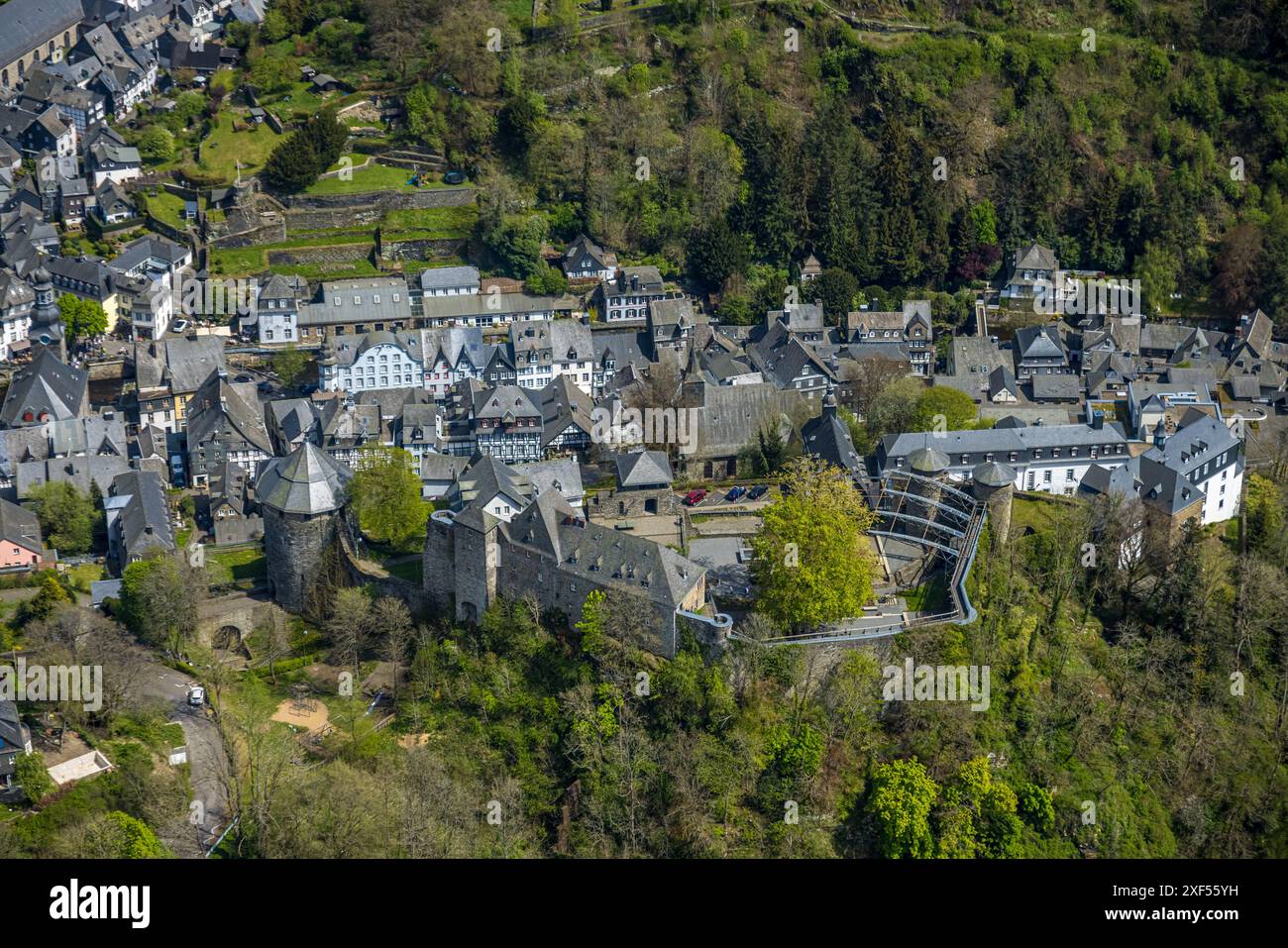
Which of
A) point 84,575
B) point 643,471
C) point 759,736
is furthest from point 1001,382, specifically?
point 84,575

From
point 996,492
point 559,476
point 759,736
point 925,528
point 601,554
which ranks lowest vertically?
point 759,736

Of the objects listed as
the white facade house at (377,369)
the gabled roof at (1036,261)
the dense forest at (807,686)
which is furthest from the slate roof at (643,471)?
the gabled roof at (1036,261)

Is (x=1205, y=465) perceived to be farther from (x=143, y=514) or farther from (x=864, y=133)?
(x=143, y=514)

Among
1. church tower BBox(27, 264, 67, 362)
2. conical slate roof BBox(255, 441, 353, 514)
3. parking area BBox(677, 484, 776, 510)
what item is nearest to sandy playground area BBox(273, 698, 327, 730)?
conical slate roof BBox(255, 441, 353, 514)

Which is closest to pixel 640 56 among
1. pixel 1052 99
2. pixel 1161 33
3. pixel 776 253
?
pixel 776 253

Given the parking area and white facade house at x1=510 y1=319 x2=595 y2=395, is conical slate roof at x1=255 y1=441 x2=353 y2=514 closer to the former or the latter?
the parking area
